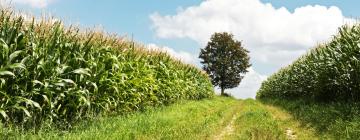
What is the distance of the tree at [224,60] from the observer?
67.3m

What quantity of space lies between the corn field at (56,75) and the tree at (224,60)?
53689 mm

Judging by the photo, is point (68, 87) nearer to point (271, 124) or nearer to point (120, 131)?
point (120, 131)

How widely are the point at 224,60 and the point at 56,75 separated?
194ft

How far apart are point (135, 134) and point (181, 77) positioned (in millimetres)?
14447

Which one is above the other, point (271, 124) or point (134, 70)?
point (134, 70)

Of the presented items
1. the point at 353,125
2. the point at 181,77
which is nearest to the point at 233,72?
the point at 181,77

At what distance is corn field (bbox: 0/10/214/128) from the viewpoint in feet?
27.9

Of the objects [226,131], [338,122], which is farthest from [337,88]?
[226,131]

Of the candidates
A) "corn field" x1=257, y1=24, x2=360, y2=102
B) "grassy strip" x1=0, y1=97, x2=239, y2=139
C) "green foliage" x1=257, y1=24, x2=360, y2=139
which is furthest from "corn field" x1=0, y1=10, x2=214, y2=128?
Result: "corn field" x1=257, y1=24, x2=360, y2=102

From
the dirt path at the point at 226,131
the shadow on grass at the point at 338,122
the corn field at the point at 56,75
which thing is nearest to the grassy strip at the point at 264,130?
the dirt path at the point at 226,131

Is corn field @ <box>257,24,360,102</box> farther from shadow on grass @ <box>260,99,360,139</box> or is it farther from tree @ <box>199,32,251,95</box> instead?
tree @ <box>199,32,251,95</box>

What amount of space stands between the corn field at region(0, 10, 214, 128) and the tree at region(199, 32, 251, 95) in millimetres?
53689

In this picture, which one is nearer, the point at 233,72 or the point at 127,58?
the point at 127,58

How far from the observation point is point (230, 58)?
6906 cm
